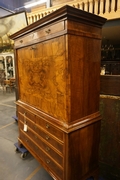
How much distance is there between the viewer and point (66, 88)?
1088 millimetres

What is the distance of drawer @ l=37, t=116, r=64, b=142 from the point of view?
1213 millimetres

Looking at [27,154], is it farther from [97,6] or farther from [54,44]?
[97,6]

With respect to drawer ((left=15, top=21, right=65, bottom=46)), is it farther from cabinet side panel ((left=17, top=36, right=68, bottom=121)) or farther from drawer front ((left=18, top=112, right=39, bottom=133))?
drawer front ((left=18, top=112, right=39, bottom=133))

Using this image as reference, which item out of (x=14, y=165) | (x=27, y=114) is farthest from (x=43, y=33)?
(x=14, y=165)

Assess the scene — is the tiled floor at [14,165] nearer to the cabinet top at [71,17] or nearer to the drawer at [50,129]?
the drawer at [50,129]

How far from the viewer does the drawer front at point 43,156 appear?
132cm

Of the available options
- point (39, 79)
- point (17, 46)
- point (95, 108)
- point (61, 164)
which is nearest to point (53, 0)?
point (17, 46)

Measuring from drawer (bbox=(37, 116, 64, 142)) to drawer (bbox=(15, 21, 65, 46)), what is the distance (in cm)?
87

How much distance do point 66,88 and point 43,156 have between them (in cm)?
95

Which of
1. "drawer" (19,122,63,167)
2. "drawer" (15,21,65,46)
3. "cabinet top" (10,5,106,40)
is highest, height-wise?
"cabinet top" (10,5,106,40)

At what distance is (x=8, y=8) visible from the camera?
805cm

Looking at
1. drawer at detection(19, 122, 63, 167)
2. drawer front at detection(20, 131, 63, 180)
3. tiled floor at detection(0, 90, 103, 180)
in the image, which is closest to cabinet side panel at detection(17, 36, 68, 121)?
drawer at detection(19, 122, 63, 167)

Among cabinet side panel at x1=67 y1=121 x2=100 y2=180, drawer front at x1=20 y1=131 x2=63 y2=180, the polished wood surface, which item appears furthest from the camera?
the polished wood surface

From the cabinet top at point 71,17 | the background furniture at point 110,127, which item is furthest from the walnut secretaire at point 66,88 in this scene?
the background furniture at point 110,127
